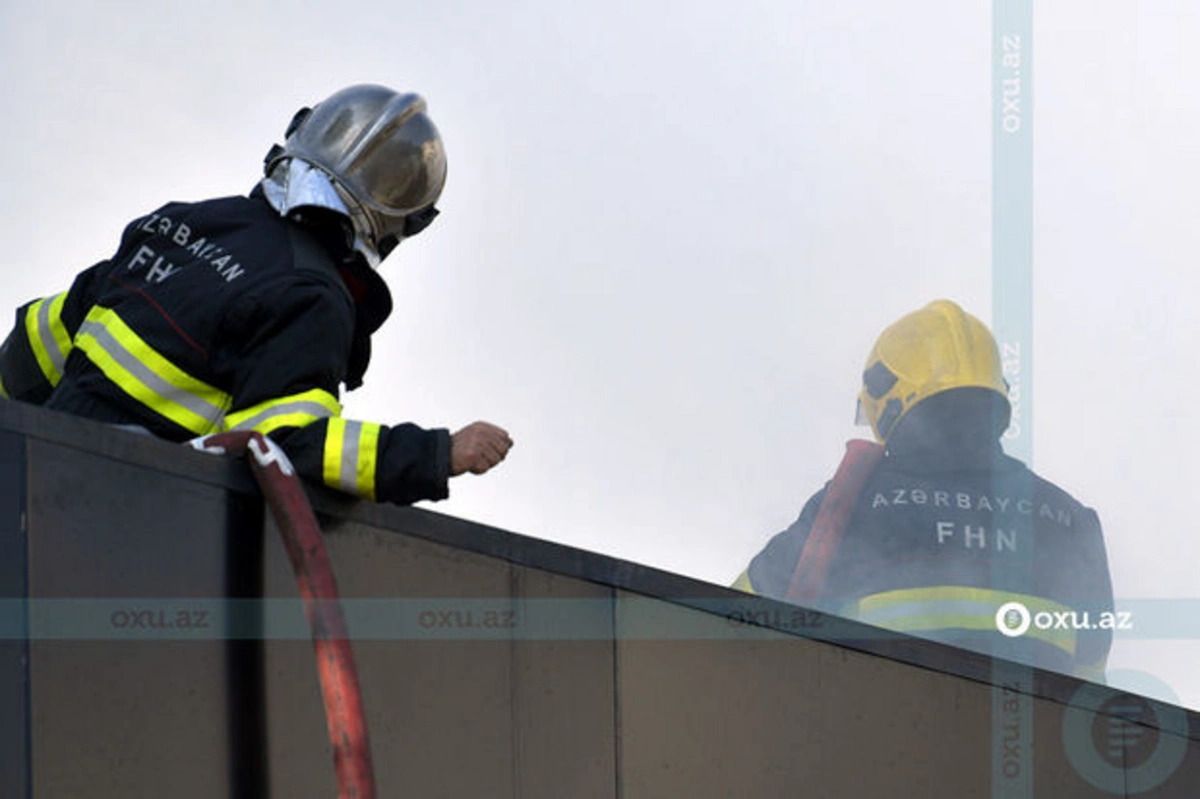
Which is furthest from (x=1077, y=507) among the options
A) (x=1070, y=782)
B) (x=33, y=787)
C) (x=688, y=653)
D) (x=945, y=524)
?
(x=33, y=787)

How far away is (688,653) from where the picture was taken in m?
2.79

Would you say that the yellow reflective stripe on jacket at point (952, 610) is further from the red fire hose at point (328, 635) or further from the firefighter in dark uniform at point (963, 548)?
the red fire hose at point (328, 635)

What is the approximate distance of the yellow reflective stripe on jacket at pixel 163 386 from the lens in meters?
2.60

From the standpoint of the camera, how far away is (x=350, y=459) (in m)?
2.40

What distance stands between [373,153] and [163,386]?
0.47 meters

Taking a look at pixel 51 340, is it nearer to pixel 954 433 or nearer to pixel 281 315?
pixel 281 315

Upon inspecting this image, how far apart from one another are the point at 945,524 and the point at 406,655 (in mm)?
2474

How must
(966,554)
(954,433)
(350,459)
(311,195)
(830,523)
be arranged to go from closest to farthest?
(350,459) < (311,195) < (966,554) < (830,523) < (954,433)

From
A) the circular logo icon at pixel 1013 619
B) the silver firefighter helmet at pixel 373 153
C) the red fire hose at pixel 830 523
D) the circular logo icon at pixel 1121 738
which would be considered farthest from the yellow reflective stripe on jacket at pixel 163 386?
the red fire hose at pixel 830 523

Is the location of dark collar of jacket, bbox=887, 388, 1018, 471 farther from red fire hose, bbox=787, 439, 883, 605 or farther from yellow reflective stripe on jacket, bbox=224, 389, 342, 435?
yellow reflective stripe on jacket, bbox=224, 389, 342, 435

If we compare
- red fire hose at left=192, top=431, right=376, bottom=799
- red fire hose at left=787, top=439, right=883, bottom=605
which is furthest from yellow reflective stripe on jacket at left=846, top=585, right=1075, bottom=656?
red fire hose at left=192, top=431, right=376, bottom=799

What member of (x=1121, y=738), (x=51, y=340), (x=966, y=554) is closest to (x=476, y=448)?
(x=51, y=340)

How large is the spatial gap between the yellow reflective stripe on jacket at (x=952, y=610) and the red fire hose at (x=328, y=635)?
2.35m

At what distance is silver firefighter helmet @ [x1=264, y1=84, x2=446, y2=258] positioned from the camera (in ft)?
9.27
